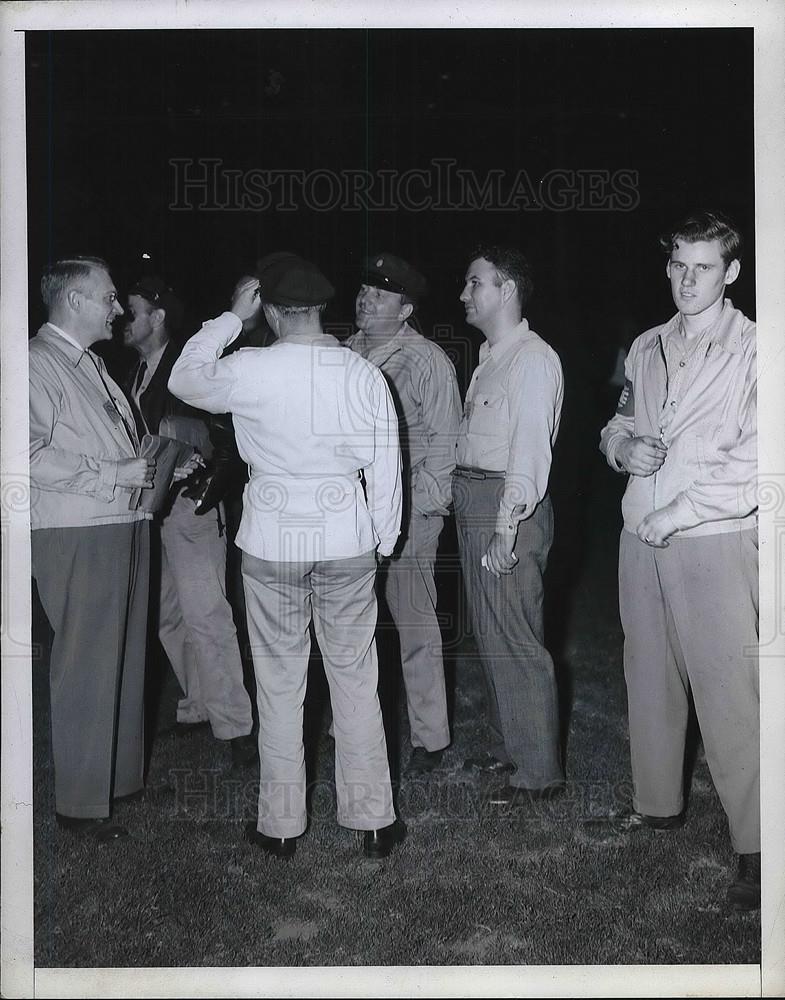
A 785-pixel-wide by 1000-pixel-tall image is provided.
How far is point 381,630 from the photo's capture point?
11.5 feet

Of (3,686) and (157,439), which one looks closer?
(3,686)

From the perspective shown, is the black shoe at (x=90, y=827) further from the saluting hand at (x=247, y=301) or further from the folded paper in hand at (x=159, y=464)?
the saluting hand at (x=247, y=301)

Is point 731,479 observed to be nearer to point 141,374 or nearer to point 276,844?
point 276,844

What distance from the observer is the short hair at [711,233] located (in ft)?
10.1

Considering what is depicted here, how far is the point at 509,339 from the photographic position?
11.1 ft

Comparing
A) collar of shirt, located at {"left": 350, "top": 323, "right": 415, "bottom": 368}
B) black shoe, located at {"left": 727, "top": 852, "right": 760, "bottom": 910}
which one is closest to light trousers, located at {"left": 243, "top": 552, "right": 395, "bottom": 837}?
collar of shirt, located at {"left": 350, "top": 323, "right": 415, "bottom": 368}

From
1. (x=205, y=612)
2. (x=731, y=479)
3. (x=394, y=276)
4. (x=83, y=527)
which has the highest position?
(x=394, y=276)

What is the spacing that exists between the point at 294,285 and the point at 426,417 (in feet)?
2.29

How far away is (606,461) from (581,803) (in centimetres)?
113

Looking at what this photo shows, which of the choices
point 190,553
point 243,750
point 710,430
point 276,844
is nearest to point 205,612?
point 190,553

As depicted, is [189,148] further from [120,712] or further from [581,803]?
[581,803]

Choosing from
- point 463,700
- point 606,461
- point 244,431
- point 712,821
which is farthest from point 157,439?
point 712,821

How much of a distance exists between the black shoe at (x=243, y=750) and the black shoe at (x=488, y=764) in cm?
75

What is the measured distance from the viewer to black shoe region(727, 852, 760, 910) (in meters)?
3.07
